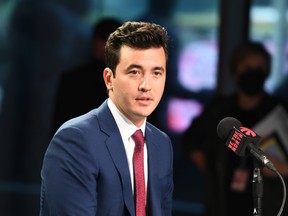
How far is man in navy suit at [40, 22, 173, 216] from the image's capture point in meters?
2.72

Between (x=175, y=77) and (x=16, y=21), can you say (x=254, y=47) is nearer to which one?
(x=175, y=77)

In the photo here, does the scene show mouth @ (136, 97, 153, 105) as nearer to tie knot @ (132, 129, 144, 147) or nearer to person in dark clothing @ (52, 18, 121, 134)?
tie knot @ (132, 129, 144, 147)

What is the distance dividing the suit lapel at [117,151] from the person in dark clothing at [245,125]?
2208 mm

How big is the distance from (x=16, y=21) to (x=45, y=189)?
4.10 metres

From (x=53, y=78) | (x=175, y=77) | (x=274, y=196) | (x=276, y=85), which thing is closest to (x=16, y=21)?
(x=53, y=78)

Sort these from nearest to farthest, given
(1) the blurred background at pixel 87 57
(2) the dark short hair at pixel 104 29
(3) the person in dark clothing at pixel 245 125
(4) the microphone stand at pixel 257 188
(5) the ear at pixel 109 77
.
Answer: (4) the microphone stand at pixel 257 188 → (5) the ear at pixel 109 77 → (3) the person in dark clothing at pixel 245 125 → (2) the dark short hair at pixel 104 29 → (1) the blurred background at pixel 87 57

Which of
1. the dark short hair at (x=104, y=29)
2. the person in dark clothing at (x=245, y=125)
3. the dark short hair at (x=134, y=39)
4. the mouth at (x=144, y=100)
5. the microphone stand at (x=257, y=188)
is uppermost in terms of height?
the dark short hair at (x=134, y=39)

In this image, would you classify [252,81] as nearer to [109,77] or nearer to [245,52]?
[245,52]

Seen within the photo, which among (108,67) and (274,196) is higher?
(108,67)

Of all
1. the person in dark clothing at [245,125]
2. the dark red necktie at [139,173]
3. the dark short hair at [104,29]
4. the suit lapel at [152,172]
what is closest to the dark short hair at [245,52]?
the person in dark clothing at [245,125]

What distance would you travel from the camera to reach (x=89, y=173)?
2734mm

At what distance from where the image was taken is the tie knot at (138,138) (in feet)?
9.53

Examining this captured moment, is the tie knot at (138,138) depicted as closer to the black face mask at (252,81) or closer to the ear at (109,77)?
the ear at (109,77)

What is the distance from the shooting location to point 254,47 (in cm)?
515
